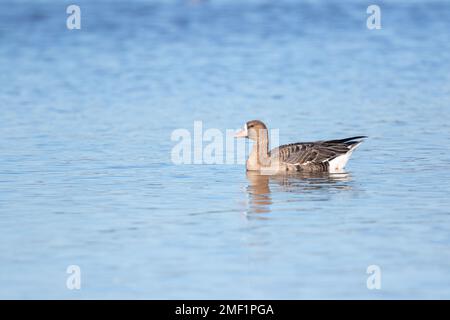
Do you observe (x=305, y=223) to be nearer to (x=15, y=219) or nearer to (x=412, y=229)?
(x=412, y=229)

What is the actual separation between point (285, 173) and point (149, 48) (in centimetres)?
1546

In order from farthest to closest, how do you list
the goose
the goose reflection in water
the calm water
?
the goose < the goose reflection in water < the calm water

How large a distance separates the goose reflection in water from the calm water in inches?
2.6

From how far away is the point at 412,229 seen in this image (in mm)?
9391

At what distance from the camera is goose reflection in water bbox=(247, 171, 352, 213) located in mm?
11094

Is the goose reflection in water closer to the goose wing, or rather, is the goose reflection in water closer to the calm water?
the calm water

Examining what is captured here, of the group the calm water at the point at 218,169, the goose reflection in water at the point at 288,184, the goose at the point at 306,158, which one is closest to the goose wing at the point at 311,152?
the goose at the point at 306,158

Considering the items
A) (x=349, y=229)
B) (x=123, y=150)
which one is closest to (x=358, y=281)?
(x=349, y=229)

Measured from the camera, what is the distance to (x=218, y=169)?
13.3 m

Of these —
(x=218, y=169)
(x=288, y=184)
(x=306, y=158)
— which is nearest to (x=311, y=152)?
(x=306, y=158)

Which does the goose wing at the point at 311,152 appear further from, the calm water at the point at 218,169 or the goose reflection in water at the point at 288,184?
the calm water at the point at 218,169

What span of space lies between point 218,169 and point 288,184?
1.34 meters

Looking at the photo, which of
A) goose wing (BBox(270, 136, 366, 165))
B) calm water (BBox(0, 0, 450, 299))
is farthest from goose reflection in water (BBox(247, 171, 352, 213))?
goose wing (BBox(270, 136, 366, 165))

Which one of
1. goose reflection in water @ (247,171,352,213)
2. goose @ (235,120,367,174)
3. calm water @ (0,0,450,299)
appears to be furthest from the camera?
goose @ (235,120,367,174)
